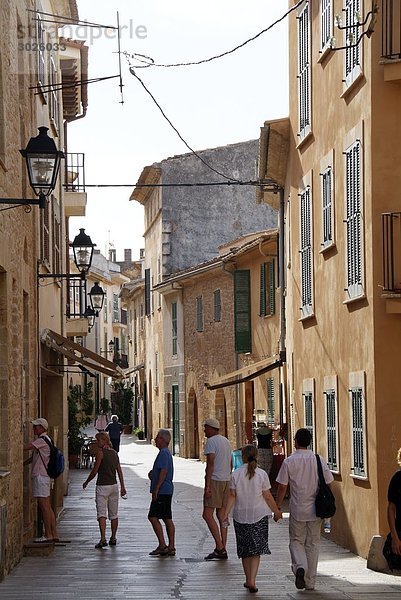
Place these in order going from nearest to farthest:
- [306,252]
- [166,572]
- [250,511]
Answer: [250,511] → [166,572] → [306,252]

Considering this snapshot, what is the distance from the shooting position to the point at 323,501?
13039mm

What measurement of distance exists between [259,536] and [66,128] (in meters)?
23.3

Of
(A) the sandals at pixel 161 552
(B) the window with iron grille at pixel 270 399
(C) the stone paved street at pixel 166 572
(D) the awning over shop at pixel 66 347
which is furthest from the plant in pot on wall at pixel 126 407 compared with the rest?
(A) the sandals at pixel 161 552

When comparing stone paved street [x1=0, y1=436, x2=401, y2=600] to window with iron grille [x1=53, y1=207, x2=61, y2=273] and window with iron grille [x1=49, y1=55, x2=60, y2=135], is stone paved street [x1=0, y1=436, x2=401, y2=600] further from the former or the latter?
window with iron grille [x1=49, y1=55, x2=60, y2=135]

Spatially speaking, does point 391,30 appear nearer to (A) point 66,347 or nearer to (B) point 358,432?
(B) point 358,432

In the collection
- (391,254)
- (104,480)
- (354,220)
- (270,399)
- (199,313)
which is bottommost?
(104,480)


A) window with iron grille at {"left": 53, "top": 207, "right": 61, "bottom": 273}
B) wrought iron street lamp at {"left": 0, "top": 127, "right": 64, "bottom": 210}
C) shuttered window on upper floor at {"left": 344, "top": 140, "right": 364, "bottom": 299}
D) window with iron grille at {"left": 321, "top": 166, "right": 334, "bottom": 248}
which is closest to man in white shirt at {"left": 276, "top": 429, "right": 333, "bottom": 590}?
wrought iron street lamp at {"left": 0, "top": 127, "right": 64, "bottom": 210}

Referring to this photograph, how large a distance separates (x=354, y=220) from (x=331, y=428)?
3474 mm

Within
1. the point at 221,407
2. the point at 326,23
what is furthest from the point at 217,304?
the point at 326,23

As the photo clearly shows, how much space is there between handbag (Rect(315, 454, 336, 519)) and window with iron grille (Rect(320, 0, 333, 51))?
7.60 meters

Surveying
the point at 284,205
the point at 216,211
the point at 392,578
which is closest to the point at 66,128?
the point at 284,205

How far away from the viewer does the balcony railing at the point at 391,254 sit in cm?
1563

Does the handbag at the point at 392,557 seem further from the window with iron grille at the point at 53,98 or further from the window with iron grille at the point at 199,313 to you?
the window with iron grille at the point at 199,313

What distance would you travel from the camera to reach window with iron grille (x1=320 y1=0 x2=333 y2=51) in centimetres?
1845
